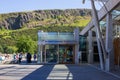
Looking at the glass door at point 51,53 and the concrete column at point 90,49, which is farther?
the glass door at point 51,53

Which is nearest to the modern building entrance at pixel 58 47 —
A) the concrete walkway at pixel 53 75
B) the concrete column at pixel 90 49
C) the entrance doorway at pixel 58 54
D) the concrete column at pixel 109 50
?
the entrance doorway at pixel 58 54

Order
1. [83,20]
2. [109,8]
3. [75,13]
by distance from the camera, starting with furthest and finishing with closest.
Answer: [75,13] → [83,20] → [109,8]

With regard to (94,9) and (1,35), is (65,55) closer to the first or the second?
(94,9)

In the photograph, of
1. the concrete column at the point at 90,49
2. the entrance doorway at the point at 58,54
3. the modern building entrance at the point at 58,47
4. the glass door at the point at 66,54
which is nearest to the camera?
the modern building entrance at the point at 58,47

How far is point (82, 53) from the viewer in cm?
5797

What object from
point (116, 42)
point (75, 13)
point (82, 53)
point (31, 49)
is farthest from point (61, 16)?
point (116, 42)

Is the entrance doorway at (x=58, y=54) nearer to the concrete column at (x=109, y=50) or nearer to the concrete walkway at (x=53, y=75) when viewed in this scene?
the concrete column at (x=109, y=50)

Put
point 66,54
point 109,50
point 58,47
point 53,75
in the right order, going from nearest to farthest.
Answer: point 53,75 < point 109,50 < point 66,54 < point 58,47

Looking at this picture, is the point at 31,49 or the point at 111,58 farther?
the point at 31,49

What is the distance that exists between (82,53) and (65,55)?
216 inches

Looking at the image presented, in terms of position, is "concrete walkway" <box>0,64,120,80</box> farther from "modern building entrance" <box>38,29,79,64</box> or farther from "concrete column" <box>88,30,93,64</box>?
"concrete column" <box>88,30,93,64</box>

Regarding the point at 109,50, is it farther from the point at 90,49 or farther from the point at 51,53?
the point at 51,53

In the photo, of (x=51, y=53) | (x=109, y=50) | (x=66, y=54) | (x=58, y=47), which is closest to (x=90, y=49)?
(x=66, y=54)

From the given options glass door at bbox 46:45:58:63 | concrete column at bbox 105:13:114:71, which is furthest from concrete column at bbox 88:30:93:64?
concrete column at bbox 105:13:114:71
